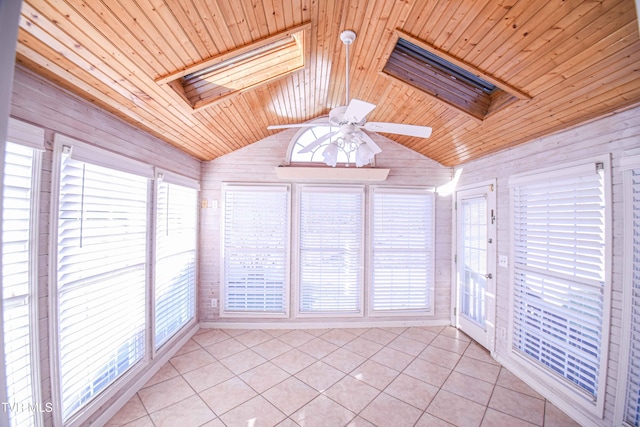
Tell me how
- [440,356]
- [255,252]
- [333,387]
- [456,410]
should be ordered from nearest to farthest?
[456,410] → [333,387] → [440,356] → [255,252]

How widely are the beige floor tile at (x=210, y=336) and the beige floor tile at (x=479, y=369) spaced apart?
2769mm


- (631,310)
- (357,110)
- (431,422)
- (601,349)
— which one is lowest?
(431,422)

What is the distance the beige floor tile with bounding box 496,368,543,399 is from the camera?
2.54 m

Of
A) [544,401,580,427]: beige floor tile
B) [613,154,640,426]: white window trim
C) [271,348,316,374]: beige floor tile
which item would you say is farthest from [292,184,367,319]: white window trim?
[613,154,640,426]: white window trim

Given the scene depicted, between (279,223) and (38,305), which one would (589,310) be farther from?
(38,305)

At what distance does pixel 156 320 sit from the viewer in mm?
2791

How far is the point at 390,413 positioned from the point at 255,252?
7.87 feet

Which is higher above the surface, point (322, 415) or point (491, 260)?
point (491, 260)

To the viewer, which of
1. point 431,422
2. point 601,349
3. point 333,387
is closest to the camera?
point 601,349

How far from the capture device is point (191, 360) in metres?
2.99

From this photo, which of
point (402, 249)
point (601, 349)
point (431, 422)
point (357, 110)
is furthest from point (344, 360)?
point (357, 110)

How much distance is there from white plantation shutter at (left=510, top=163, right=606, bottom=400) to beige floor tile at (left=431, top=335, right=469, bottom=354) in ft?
2.08

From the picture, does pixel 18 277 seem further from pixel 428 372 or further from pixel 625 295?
pixel 625 295

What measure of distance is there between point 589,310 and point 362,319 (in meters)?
2.41
